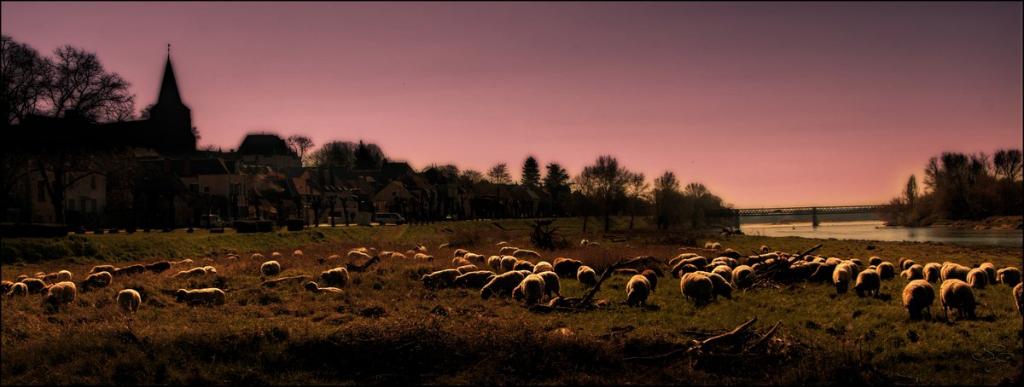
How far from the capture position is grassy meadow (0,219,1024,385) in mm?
13195

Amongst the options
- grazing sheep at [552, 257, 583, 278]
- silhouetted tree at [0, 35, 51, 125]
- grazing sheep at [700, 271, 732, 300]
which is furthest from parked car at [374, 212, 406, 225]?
grazing sheep at [700, 271, 732, 300]

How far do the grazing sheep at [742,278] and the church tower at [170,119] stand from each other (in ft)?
324

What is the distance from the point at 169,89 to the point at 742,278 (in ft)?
335

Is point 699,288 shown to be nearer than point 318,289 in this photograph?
Yes

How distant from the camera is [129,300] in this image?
64.2 ft

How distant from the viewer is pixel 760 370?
1323 cm

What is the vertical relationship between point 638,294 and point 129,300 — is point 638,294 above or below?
below

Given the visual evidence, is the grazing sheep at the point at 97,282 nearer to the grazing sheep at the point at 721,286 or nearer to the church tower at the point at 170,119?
the grazing sheep at the point at 721,286

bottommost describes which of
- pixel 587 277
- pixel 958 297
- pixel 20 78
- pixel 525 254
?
pixel 587 277

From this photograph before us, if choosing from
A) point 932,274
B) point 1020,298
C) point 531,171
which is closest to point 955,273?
point 932,274

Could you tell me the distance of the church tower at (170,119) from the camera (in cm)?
10344

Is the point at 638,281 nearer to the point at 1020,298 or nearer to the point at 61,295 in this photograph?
the point at 1020,298

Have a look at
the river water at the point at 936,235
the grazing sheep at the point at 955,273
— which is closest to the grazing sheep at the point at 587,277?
the grazing sheep at the point at 955,273

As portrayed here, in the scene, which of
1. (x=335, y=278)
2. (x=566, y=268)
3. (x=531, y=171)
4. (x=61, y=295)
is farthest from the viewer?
(x=531, y=171)
